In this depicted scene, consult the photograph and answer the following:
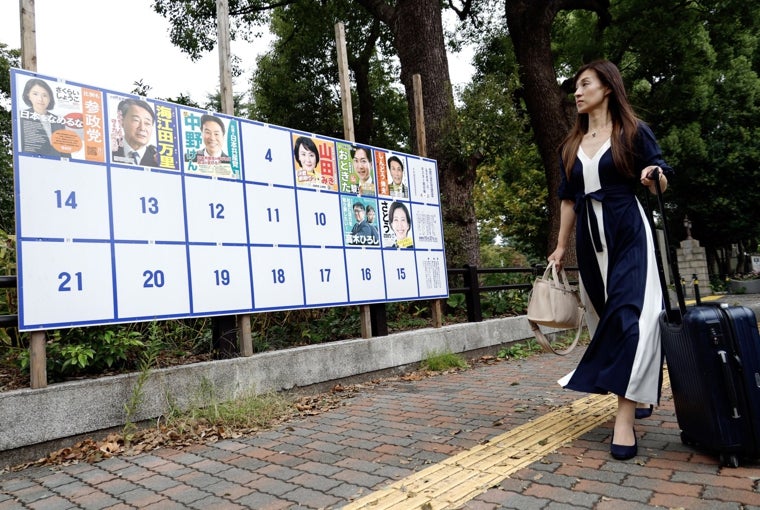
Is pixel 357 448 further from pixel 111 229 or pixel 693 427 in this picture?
pixel 111 229

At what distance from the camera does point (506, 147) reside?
7402 millimetres

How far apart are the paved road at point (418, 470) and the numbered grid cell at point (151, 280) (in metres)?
1.05

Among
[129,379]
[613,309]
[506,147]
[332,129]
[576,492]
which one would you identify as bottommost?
[576,492]

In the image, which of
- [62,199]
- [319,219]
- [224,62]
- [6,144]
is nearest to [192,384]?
[62,199]

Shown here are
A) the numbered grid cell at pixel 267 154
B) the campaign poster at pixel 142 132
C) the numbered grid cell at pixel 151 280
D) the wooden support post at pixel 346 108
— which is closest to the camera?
the numbered grid cell at pixel 151 280

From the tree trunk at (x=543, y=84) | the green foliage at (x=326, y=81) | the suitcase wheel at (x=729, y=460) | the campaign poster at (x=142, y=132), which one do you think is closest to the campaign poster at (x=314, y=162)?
the campaign poster at (x=142, y=132)

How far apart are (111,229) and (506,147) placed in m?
5.43

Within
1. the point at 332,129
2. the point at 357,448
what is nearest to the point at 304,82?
the point at 332,129

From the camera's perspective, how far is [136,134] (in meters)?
3.89

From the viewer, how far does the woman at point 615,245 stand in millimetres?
2723

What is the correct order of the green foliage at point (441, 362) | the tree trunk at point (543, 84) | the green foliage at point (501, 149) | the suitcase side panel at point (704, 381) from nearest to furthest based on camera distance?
Answer: 1. the suitcase side panel at point (704, 381)
2. the green foliage at point (441, 362)
3. the green foliage at point (501, 149)
4. the tree trunk at point (543, 84)

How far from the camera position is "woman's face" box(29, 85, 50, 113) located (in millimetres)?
3396

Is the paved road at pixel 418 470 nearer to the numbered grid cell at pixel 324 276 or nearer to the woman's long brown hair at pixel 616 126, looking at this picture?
the numbered grid cell at pixel 324 276

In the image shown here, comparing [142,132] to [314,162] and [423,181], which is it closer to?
[314,162]
